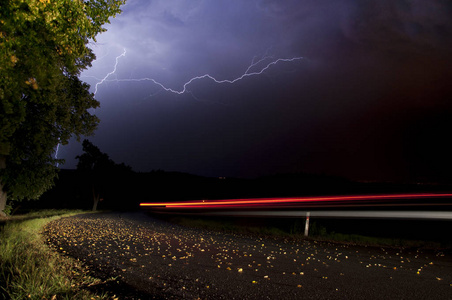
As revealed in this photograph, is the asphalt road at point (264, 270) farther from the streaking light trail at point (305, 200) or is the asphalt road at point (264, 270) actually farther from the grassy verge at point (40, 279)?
the streaking light trail at point (305, 200)

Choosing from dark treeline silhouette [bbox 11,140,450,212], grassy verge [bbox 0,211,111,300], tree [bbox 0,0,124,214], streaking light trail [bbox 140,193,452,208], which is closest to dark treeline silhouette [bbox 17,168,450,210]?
dark treeline silhouette [bbox 11,140,450,212]

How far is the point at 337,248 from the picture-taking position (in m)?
8.79

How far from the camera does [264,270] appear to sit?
588 centimetres

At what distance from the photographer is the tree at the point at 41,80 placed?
6176mm

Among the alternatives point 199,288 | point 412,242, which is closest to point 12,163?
point 199,288

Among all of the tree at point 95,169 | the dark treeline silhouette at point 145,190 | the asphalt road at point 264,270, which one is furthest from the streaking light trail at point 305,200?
the tree at point 95,169

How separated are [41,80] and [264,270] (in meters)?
8.21

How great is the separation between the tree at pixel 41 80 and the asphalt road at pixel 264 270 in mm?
5200

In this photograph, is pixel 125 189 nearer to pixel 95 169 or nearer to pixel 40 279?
pixel 95 169

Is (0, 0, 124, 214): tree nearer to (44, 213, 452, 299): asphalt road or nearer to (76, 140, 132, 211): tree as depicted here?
(44, 213, 452, 299): asphalt road

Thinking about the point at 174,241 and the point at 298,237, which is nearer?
the point at 174,241

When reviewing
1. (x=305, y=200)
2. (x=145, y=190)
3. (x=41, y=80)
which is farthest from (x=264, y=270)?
(x=145, y=190)

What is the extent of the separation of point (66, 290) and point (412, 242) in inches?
437

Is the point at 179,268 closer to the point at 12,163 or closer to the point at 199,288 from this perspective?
the point at 199,288
